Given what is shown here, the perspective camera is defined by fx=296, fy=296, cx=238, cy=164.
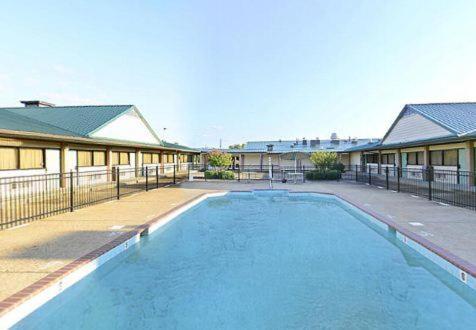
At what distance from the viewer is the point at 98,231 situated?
815 cm

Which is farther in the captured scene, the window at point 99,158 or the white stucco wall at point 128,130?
the white stucco wall at point 128,130

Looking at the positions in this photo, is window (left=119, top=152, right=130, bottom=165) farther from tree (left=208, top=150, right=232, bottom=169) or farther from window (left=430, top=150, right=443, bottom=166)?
window (left=430, top=150, right=443, bottom=166)

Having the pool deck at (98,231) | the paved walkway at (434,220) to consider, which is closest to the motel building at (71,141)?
the pool deck at (98,231)

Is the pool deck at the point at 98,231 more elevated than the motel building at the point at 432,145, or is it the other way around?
the motel building at the point at 432,145

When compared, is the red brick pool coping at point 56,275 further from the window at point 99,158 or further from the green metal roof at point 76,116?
the window at point 99,158

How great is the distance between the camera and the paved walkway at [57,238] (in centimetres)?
522

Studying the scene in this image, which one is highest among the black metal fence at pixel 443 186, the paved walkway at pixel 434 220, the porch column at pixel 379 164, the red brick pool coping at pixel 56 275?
the porch column at pixel 379 164

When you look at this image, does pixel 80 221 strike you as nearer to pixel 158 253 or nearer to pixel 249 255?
pixel 158 253

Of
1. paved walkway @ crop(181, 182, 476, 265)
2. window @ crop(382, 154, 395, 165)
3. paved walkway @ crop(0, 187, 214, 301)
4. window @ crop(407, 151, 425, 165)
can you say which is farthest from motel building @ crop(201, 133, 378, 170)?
paved walkway @ crop(0, 187, 214, 301)

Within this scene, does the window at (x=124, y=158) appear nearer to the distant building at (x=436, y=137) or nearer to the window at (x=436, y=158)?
the distant building at (x=436, y=137)

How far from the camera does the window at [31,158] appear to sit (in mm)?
15166

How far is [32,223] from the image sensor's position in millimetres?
9141

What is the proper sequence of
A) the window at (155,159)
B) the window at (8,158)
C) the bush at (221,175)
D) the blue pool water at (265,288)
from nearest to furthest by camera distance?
1. the blue pool water at (265,288)
2. the window at (8,158)
3. the bush at (221,175)
4. the window at (155,159)

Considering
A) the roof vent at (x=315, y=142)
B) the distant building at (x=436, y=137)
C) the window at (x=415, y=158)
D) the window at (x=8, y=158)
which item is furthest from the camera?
the roof vent at (x=315, y=142)
